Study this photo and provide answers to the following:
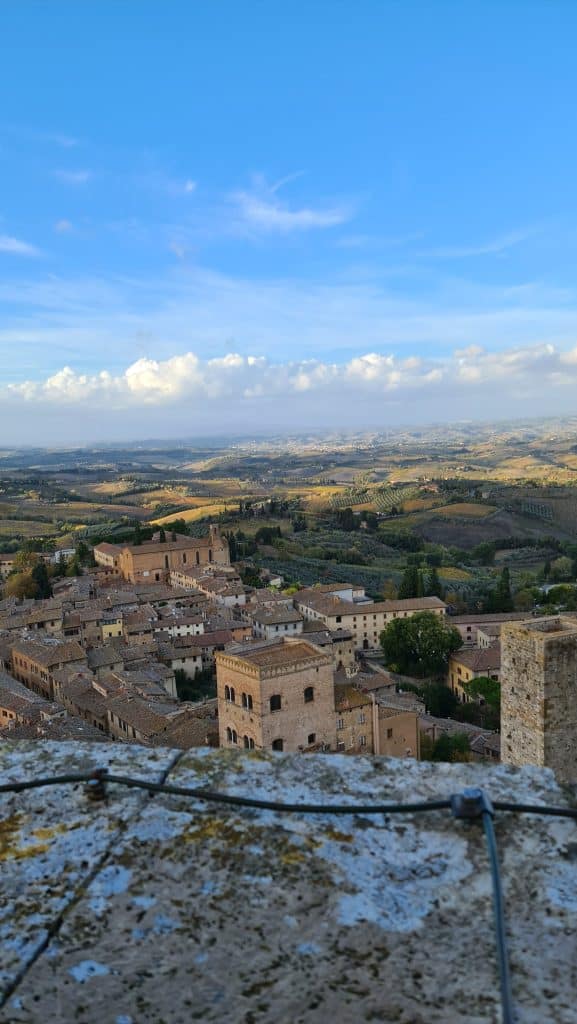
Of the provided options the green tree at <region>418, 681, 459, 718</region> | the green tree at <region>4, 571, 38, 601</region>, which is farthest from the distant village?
the green tree at <region>4, 571, 38, 601</region>

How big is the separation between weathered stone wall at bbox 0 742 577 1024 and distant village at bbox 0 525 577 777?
301 inches

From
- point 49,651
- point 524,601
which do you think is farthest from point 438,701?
point 524,601

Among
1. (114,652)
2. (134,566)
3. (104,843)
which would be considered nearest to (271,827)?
(104,843)

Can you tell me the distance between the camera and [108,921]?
2.04m

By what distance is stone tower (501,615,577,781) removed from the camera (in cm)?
932

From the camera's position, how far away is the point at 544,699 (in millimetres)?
9297

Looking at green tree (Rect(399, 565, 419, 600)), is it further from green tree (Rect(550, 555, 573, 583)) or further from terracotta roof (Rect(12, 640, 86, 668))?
terracotta roof (Rect(12, 640, 86, 668))

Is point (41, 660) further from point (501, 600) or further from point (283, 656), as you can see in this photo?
point (501, 600)

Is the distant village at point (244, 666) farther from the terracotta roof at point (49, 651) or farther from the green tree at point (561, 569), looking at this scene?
the green tree at point (561, 569)

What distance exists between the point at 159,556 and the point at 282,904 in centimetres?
5762

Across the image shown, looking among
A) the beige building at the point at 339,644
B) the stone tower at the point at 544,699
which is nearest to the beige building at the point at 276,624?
the beige building at the point at 339,644

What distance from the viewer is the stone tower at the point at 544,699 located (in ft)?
30.6

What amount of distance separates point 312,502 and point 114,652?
301 ft

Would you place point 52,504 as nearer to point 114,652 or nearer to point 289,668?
point 114,652
